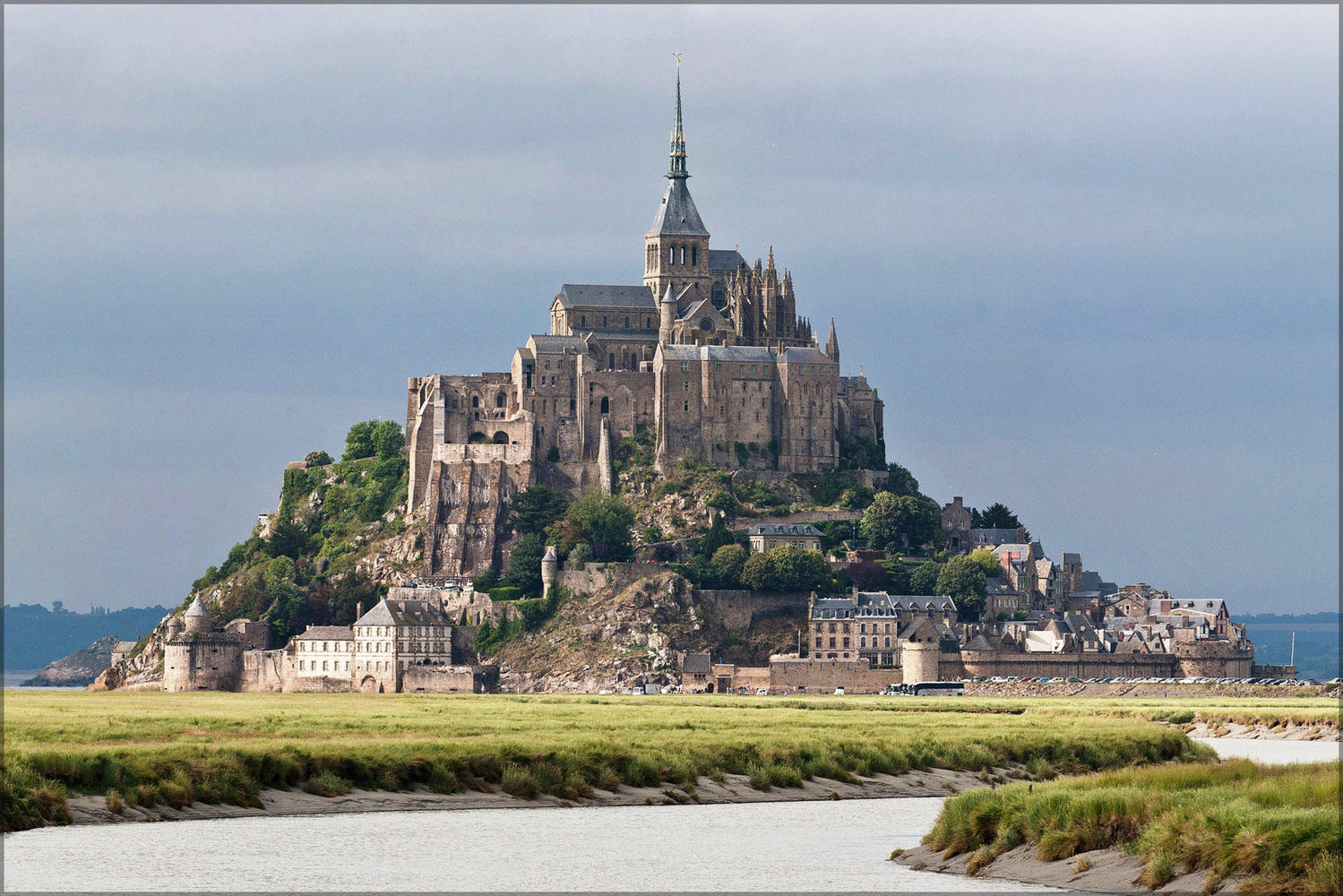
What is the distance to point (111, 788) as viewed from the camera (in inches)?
2078

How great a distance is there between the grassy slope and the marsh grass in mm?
15266

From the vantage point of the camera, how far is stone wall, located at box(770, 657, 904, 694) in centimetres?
13525

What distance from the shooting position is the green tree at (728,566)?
14450 centimetres

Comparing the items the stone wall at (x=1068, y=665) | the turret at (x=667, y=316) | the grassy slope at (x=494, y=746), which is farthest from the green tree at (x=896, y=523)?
the grassy slope at (x=494, y=746)

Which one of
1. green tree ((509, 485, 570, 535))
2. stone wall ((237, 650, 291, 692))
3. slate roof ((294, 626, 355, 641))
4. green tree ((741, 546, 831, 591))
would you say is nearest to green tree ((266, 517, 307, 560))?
stone wall ((237, 650, 291, 692))

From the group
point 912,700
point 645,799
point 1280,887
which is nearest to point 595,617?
point 912,700

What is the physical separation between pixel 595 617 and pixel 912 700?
29538 millimetres

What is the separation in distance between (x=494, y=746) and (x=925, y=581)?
8918 cm

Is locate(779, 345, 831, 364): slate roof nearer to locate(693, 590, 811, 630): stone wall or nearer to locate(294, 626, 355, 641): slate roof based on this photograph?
locate(693, 590, 811, 630): stone wall

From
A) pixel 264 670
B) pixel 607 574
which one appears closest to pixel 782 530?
pixel 607 574

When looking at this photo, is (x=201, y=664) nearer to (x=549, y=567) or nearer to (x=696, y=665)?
(x=549, y=567)

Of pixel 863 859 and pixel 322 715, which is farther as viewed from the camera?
pixel 322 715

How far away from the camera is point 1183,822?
41.4 metres

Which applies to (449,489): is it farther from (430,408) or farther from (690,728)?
(690,728)
